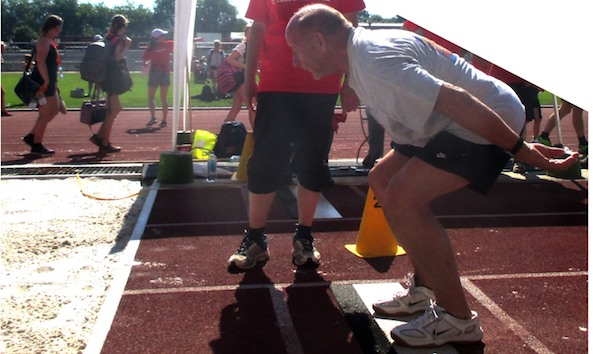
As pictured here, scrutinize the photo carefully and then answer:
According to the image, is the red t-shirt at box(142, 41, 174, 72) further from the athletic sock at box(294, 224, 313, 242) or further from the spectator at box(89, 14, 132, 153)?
the athletic sock at box(294, 224, 313, 242)

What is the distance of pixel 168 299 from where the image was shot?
381 cm

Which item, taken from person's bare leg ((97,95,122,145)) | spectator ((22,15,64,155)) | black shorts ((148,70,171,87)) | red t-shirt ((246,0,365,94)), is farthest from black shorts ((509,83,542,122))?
black shorts ((148,70,171,87))

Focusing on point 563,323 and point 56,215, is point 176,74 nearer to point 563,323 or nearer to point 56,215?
point 56,215

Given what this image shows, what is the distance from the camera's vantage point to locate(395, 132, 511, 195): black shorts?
290cm

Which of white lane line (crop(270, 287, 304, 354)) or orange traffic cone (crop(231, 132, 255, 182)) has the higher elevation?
white lane line (crop(270, 287, 304, 354))

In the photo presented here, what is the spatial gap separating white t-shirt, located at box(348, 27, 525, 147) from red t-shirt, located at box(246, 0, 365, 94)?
1.25 meters

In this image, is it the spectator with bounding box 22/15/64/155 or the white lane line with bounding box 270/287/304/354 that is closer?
the white lane line with bounding box 270/287/304/354

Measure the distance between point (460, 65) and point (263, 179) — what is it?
1648 millimetres

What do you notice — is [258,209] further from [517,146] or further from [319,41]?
[517,146]

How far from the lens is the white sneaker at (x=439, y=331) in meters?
3.04

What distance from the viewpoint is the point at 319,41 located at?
2.99 m

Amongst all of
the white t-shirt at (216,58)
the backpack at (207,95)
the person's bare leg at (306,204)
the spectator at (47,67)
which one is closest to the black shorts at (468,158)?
the person's bare leg at (306,204)

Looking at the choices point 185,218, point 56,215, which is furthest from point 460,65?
point 56,215

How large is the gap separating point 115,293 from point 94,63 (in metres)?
6.56
